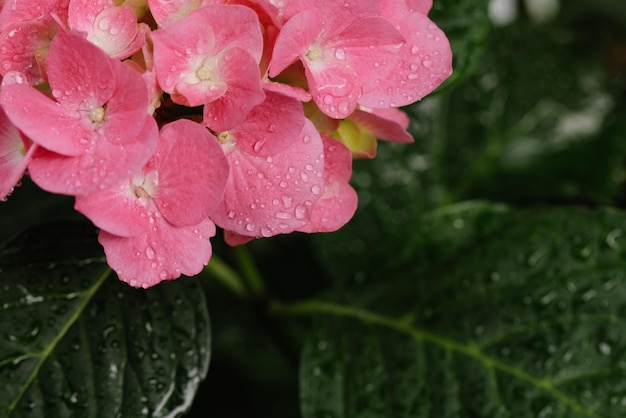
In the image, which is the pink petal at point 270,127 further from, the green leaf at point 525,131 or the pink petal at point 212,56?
the green leaf at point 525,131

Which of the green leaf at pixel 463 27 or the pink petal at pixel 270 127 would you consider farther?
the green leaf at pixel 463 27

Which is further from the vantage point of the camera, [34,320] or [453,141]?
[453,141]

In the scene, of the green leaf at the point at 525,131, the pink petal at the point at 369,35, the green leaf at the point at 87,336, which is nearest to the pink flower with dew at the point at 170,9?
the pink petal at the point at 369,35

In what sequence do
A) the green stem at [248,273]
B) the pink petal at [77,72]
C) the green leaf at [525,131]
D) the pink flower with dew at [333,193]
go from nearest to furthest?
the pink petal at [77,72] → the pink flower with dew at [333,193] → the green stem at [248,273] → the green leaf at [525,131]

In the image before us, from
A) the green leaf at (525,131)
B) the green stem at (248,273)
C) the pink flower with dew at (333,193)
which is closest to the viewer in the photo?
the pink flower with dew at (333,193)

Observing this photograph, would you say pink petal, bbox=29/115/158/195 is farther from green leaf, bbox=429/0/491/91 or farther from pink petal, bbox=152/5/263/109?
green leaf, bbox=429/0/491/91

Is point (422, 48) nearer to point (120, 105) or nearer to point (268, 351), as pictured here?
point (120, 105)

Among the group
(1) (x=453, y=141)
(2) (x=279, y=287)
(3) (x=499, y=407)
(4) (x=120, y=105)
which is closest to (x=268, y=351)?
(2) (x=279, y=287)

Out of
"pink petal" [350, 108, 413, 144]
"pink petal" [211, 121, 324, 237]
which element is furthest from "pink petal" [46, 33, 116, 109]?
"pink petal" [350, 108, 413, 144]
